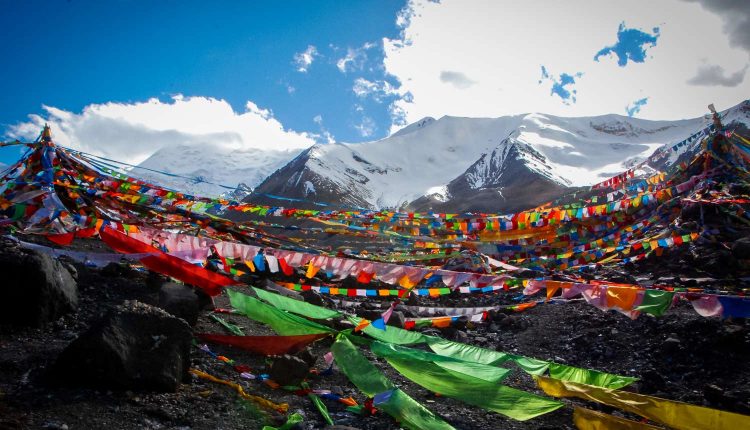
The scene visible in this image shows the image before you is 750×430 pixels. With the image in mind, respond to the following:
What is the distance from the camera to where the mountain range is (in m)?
85.2

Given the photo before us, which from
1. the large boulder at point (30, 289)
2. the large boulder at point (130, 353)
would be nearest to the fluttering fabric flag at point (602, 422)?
the large boulder at point (130, 353)

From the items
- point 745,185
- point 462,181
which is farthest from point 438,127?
point 745,185

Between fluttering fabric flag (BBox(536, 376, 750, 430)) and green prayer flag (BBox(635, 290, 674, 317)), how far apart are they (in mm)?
1750

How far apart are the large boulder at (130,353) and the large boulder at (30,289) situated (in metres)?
1.31

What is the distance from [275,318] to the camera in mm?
5266

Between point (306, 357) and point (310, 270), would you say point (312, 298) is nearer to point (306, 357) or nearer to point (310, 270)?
point (310, 270)

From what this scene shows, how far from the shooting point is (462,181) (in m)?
112

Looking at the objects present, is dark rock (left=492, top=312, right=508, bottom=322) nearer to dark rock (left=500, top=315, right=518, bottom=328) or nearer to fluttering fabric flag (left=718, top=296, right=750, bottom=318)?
dark rock (left=500, top=315, right=518, bottom=328)

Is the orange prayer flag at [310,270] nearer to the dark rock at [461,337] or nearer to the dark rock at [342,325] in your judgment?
the dark rock at [342,325]

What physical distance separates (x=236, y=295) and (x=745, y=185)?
1398 centimetres

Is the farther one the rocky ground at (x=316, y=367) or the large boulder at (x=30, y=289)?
the large boulder at (x=30, y=289)

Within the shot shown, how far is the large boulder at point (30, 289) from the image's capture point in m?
4.38

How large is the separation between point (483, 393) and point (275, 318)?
2686mm

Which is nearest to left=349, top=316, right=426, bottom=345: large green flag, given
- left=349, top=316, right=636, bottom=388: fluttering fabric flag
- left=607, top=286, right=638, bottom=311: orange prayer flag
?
left=349, top=316, right=636, bottom=388: fluttering fabric flag
